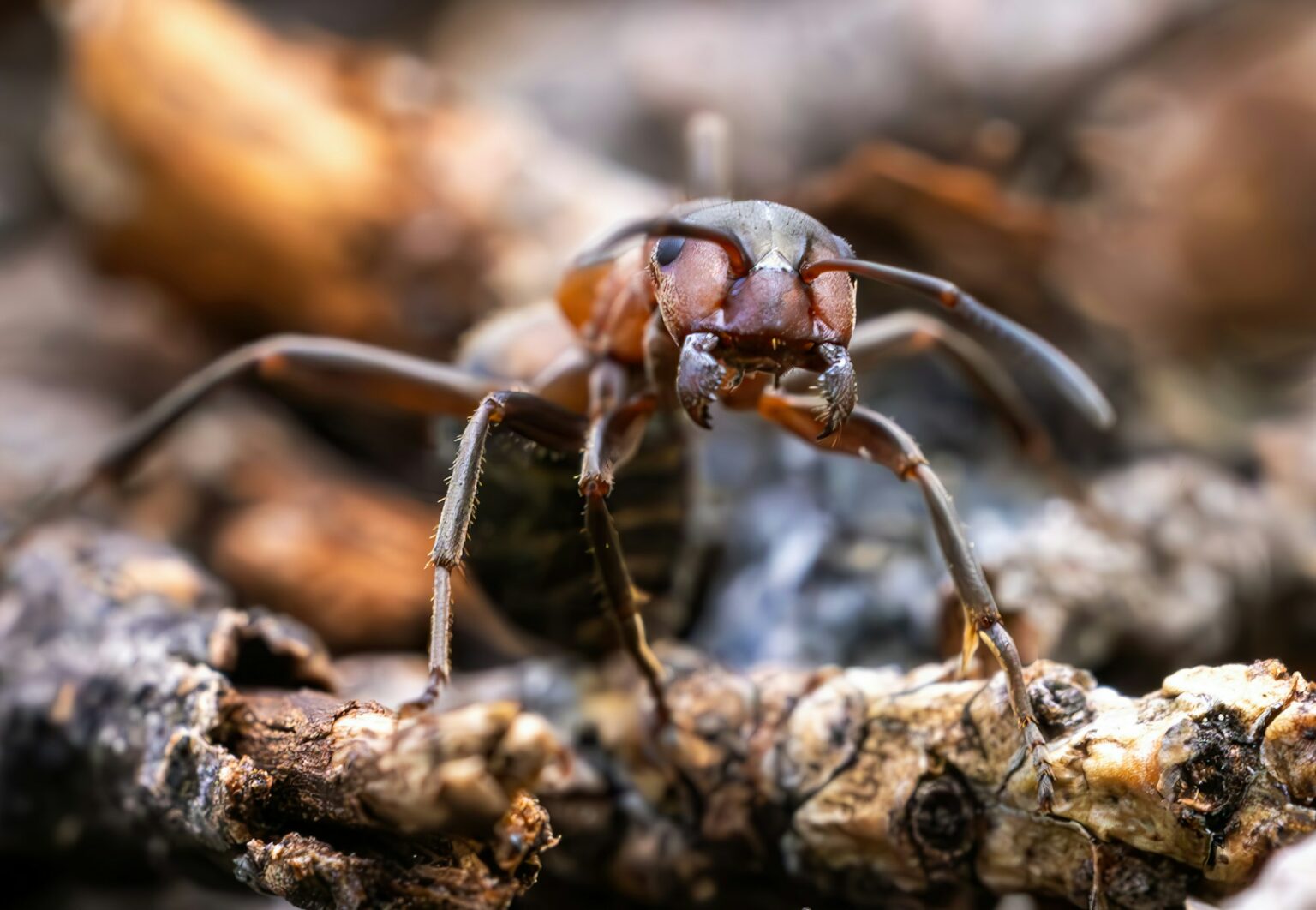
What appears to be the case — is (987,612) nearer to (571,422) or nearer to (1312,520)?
(571,422)

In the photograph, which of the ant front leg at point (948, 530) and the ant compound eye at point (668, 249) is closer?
the ant front leg at point (948, 530)

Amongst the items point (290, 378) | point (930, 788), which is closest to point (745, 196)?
point (290, 378)

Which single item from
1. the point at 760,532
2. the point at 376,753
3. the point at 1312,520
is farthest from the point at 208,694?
the point at 1312,520

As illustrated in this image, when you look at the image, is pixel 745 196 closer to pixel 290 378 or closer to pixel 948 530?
pixel 948 530

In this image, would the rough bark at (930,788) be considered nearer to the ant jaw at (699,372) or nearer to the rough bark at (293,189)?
the ant jaw at (699,372)

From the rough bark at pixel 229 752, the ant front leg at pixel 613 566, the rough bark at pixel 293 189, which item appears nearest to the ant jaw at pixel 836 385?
the ant front leg at pixel 613 566

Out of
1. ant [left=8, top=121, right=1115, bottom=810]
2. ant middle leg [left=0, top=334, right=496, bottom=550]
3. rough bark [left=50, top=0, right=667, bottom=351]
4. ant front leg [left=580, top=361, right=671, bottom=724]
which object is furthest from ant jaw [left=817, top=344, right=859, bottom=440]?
rough bark [left=50, top=0, right=667, bottom=351]

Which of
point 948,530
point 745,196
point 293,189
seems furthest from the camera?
point 293,189
